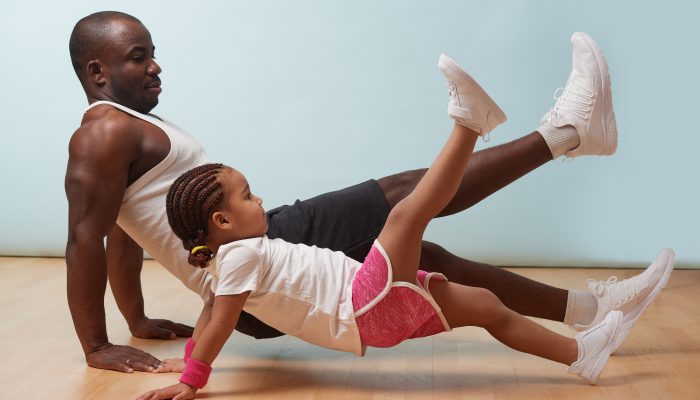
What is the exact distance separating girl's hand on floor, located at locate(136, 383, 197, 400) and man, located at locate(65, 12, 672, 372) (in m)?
0.30

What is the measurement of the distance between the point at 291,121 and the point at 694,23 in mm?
1514

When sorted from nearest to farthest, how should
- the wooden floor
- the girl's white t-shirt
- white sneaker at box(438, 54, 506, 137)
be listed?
white sneaker at box(438, 54, 506, 137)
the girl's white t-shirt
the wooden floor

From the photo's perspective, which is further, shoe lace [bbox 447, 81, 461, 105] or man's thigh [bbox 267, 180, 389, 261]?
man's thigh [bbox 267, 180, 389, 261]

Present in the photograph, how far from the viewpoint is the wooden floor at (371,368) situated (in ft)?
7.07

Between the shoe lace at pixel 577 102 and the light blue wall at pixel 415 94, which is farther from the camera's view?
the light blue wall at pixel 415 94

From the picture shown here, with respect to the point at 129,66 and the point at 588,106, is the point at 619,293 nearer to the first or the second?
the point at 588,106

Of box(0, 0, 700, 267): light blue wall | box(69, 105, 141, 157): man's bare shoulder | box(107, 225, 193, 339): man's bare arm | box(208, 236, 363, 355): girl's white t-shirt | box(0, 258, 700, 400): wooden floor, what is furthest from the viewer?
box(0, 0, 700, 267): light blue wall

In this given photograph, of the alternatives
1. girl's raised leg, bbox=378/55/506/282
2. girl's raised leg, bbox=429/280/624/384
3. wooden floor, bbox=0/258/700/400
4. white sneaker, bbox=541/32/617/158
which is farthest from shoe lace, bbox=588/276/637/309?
girl's raised leg, bbox=378/55/506/282

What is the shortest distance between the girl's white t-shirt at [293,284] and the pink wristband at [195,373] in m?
0.15

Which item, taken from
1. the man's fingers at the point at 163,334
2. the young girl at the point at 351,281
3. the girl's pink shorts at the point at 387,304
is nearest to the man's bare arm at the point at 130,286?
the man's fingers at the point at 163,334

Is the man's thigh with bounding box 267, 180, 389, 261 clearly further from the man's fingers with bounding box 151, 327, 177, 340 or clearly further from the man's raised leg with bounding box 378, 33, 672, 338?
the man's fingers with bounding box 151, 327, 177, 340

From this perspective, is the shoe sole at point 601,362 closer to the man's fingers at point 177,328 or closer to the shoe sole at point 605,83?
the shoe sole at point 605,83

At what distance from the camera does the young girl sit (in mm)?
2014

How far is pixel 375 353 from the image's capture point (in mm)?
2490
